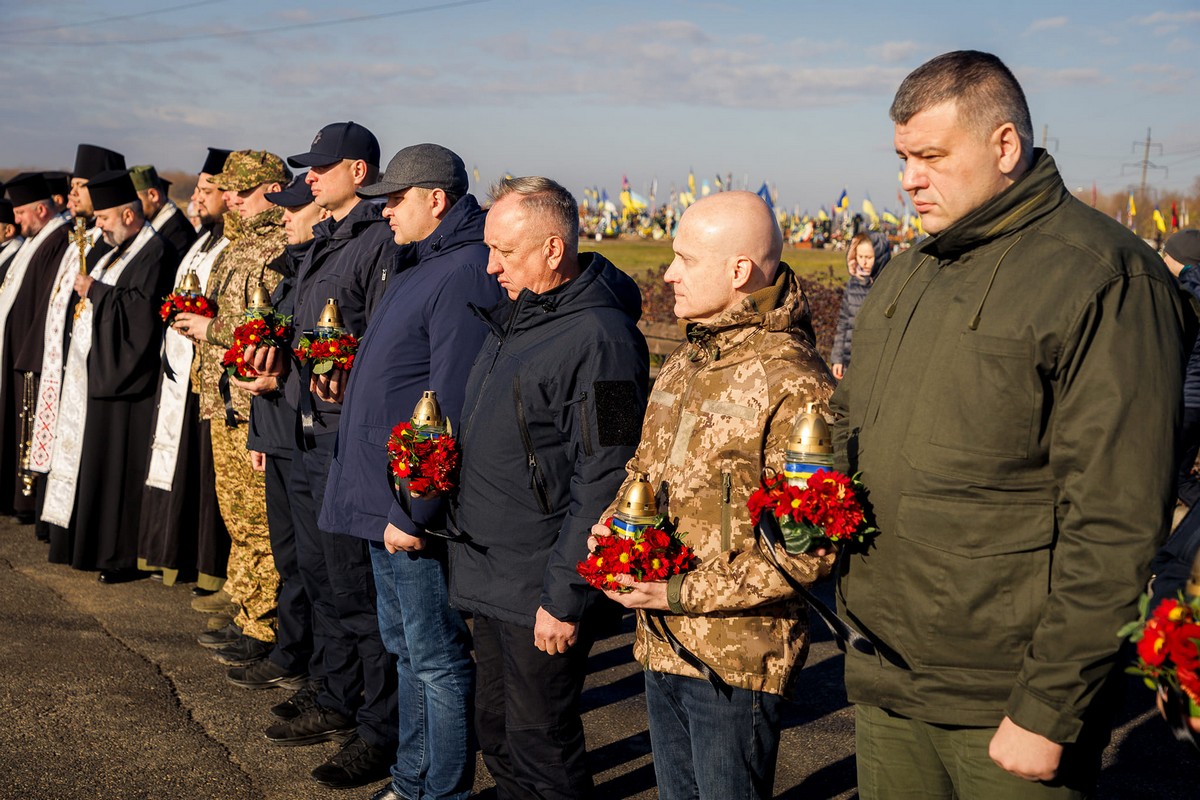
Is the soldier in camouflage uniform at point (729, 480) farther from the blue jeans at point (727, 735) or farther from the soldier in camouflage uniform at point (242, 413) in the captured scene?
the soldier in camouflage uniform at point (242, 413)

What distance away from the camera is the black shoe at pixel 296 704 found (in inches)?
222

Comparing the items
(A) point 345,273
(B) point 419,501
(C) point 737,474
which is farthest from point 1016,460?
(A) point 345,273

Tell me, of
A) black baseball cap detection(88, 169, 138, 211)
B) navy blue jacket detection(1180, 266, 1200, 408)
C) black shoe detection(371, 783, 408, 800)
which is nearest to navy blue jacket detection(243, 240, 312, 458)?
black shoe detection(371, 783, 408, 800)

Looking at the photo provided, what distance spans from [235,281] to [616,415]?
3710 mm

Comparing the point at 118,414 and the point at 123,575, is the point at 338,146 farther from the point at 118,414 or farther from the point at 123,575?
the point at 123,575

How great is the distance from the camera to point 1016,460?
242 cm

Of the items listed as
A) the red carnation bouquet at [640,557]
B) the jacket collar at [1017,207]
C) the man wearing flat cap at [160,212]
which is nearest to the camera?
the jacket collar at [1017,207]

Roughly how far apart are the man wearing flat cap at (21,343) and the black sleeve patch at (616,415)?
7569 mm

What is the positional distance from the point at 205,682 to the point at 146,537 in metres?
2.25

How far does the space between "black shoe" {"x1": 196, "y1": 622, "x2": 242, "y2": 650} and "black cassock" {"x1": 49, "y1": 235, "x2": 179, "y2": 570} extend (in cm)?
181

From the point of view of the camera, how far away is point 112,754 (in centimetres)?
524

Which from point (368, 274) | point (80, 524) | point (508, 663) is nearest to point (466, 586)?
point (508, 663)

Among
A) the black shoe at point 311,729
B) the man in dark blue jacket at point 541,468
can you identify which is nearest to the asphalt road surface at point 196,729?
the black shoe at point 311,729

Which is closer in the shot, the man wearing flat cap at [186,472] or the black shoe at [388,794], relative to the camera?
the black shoe at [388,794]
